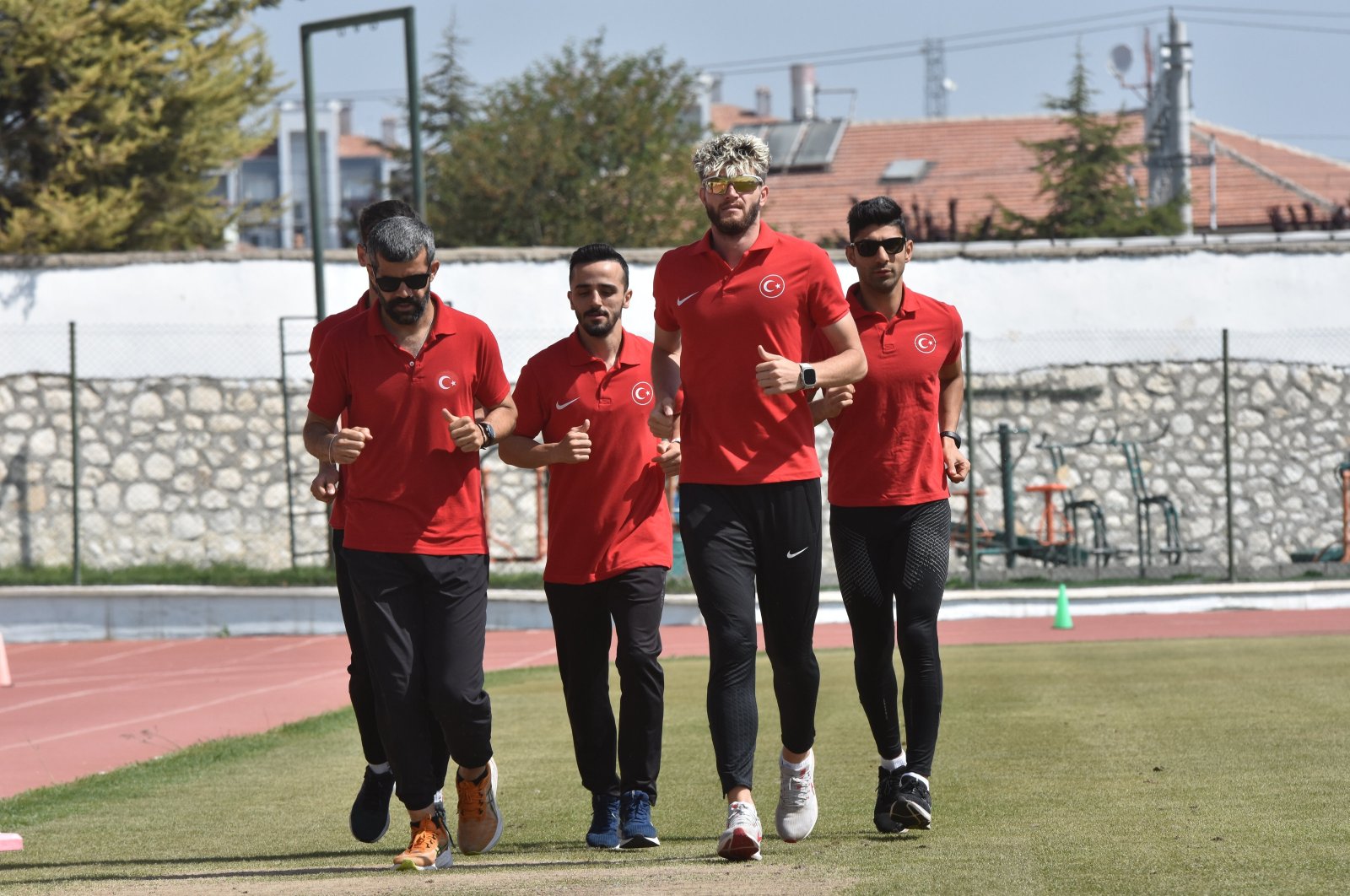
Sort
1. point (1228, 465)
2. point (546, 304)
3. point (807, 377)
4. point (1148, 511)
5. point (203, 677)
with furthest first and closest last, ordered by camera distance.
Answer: point (546, 304) < point (1148, 511) < point (1228, 465) < point (203, 677) < point (807, 377)

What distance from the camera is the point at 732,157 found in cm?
570

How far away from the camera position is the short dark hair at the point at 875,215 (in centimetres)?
623

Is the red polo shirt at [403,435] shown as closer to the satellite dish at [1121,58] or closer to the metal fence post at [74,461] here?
the metal fence post at [74,461]

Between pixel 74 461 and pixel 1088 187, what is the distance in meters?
22.9

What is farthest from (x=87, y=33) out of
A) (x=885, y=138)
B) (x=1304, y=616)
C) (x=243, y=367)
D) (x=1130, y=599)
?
(x=885, y=138)

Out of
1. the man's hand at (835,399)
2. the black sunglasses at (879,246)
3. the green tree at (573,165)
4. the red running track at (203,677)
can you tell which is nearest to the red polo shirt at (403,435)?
the man's hand at (835,399)

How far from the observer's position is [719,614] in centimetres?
566

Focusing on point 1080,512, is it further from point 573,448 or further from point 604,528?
point 573,448

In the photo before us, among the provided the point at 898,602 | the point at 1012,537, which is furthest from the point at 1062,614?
the point at 898,602

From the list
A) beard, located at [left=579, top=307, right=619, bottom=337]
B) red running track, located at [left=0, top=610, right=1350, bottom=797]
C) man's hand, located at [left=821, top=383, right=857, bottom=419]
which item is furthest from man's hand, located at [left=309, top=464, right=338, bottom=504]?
red running track, located at [left=0, top=610, right=1350, bottom=797]

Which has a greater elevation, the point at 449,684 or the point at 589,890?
the point at 449,684

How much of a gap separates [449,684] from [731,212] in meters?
1.69

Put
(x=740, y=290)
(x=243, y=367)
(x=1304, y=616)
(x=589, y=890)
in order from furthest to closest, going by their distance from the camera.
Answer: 1. (x=243, y=367)
2. (x=1304, y=616)
3. (x=740, y=290)
4. (x=589, y=890)

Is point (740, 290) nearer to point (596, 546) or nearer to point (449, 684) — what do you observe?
point (596, 546)
